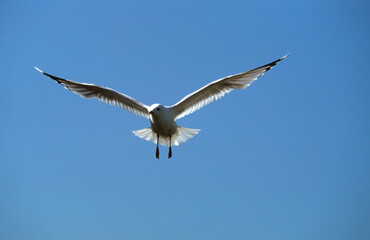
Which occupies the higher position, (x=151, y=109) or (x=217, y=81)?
(x=217, y=81)

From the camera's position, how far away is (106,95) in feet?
24.4

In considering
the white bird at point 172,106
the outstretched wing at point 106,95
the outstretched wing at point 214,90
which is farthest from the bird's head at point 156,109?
the outstretched wing at point 106,95

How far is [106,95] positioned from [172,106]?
1.31 metres

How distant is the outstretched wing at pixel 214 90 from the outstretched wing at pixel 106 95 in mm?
656

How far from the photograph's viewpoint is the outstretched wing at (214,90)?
6.84 m

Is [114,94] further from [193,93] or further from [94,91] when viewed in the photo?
[193,93]

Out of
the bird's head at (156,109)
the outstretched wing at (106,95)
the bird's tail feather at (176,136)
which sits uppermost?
the outstretched wing at (106,95)

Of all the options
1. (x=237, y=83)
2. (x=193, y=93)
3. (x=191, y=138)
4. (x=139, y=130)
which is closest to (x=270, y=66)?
(x=237, y=83)

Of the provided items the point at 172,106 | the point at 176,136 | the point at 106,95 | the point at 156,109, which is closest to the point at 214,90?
the point at 172,106

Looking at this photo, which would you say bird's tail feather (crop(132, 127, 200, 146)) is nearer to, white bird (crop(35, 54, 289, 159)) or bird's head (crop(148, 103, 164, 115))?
white bird (crop(35, 54, 289, 159))

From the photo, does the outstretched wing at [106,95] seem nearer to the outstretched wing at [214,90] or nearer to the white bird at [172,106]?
the white bird at [172,106]

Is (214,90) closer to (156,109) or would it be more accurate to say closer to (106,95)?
(156,109)

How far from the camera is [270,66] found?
6816 mm

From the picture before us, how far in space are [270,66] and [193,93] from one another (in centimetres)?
136
